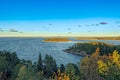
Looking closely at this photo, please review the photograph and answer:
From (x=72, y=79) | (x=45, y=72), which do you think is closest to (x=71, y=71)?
(x=72, y=79)

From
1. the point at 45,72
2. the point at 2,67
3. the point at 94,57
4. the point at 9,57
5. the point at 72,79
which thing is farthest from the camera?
the point at 9,57

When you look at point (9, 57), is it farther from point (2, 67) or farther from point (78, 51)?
point (78, 51)

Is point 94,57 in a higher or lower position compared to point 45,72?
higher

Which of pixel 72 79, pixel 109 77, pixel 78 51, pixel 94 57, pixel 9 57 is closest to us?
pixel 72 79

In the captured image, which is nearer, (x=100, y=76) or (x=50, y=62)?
(x=100, y=76)

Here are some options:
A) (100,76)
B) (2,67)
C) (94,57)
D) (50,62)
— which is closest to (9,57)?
(50,62)

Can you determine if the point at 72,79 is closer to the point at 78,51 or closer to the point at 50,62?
the point at 50,62

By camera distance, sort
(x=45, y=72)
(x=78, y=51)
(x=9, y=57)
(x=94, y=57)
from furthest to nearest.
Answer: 1. (x=78, y=51)
2. (x=9, y=57)
3. (x=45, y=72)
4. (x=94, y=57)

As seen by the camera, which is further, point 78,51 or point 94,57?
point 78,51

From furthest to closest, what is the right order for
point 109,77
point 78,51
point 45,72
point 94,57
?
1. point 78,51
2. point 45,72
3. point 94,57
4. point 109,77
